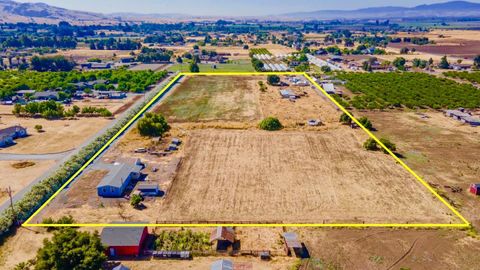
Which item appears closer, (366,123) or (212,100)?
(366,123)

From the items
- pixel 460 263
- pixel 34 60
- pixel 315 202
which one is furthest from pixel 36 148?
pixel 34 60

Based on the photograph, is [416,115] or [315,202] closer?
[315,202]

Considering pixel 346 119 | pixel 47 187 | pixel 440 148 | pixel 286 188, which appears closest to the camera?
pixel 47 187

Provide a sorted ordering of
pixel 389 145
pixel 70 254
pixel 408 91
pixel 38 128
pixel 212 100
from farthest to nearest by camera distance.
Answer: pixel 408 91
pixel 212 100
pixel 38 128
pixel 389 145
pixel 70 254

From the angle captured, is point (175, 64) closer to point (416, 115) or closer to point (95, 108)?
point (95, 108)

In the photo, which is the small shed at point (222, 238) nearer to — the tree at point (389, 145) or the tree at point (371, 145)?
the tree at point (371, 145)

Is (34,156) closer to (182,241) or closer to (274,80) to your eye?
(182,241)

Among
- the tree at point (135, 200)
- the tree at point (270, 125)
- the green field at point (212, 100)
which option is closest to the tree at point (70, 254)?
the tree at point (135, 200)

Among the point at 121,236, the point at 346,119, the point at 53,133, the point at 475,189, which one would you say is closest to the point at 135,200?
the point at 121,236
